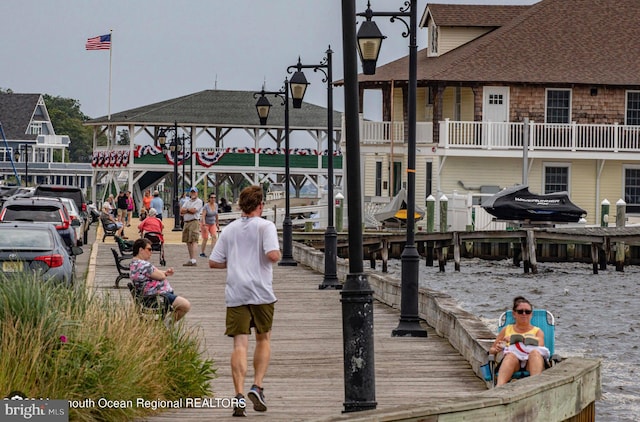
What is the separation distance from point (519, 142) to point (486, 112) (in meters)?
2.04

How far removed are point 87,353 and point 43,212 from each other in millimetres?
23672

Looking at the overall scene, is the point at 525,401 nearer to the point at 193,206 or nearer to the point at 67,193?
the point at 193,206

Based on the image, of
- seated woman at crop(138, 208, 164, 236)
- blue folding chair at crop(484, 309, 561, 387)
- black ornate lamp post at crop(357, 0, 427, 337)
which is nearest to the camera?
blue folding chair at crop(484, 309, 561, 387)

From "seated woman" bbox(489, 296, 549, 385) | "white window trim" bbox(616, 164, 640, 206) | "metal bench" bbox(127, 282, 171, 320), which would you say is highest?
"white window trim" bbox(616, 164, 640, 206)

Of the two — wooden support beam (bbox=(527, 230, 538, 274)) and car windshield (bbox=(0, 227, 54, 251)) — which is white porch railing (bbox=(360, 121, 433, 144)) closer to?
wooden support beam (bbox=(527, 230, 538, 274))

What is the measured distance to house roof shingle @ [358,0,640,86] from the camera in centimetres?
5825

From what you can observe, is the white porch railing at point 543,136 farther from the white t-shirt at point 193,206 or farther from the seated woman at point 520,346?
the seated woman at point 520,346

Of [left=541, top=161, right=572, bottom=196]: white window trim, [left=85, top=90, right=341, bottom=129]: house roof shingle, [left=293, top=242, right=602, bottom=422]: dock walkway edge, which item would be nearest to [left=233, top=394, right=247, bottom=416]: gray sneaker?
[left=293, top=242, right=602, bottom=422]: dock walkway edge

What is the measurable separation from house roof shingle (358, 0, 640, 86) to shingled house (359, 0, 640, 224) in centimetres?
4

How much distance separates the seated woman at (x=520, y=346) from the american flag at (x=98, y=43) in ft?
266

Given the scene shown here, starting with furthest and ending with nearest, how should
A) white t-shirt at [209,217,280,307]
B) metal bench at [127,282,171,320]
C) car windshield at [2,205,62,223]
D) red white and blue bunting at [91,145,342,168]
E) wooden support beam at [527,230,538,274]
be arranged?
1. red white and blue bunting at [91,145,342,168]
2. wooden support beam at [527,230,538,274]
3. car windshield at [2,205,62,223]
4. metal bench at [127,282,171,320]
5. white t-shirt at [209,217,280,307]

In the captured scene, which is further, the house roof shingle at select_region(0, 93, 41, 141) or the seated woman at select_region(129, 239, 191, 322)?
the house roof shingle at select_region(0, 93, 41, 141)

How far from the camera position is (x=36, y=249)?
21.8 metres

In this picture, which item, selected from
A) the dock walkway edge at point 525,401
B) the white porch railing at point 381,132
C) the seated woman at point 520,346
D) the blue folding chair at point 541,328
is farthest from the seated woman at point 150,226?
the white porch railing at point 381,132
